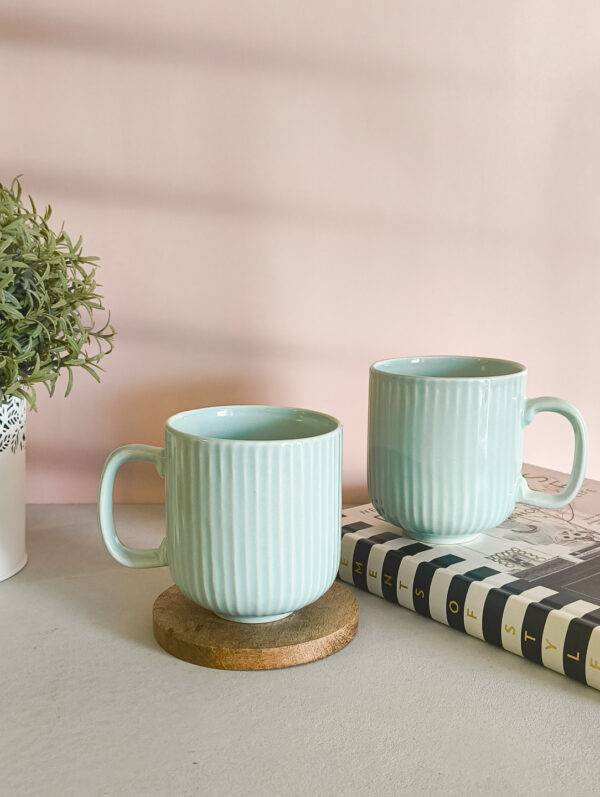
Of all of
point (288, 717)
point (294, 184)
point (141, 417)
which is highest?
point (294, 184)

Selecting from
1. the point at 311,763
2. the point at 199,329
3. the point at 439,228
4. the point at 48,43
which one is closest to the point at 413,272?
the point at 439,228

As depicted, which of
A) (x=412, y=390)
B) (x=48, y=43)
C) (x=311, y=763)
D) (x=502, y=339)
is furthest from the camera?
(x=502, y=339)

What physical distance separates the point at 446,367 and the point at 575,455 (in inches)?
5.0

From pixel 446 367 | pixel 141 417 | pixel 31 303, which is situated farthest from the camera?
pixel 141 417

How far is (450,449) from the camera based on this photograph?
58 centimetres

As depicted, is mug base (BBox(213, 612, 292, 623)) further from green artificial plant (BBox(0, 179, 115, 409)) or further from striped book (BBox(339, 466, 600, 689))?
green artificial plant (BBox(0, 179, 115, 409))

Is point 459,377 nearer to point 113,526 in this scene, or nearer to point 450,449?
point 450,449

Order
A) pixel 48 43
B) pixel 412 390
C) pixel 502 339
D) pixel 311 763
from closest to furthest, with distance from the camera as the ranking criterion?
1. pixel 311 763
2. pixel 412 390
3. pixel 48 43
4. pixel 502 339

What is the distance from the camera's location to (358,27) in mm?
753

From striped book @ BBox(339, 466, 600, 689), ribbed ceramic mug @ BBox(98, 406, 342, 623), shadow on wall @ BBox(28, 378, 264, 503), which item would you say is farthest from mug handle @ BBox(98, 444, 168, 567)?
shadow on wall @ BBox(28, 378, 264, 503)

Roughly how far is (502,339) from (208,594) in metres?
0.47

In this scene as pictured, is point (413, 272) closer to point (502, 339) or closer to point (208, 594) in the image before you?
point (502, 339)

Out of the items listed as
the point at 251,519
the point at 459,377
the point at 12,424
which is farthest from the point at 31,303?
the point at 459,377

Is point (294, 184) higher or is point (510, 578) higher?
point (294, 184)
